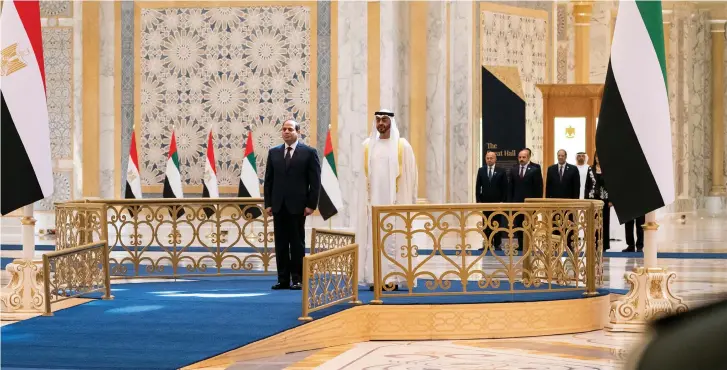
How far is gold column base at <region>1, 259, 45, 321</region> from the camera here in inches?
266

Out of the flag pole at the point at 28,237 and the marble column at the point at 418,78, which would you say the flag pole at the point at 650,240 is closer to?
the flag pole at the point at 28,237

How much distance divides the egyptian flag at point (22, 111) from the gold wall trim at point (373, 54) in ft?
26.0

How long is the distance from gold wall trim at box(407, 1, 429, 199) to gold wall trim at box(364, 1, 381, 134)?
0.71 meters

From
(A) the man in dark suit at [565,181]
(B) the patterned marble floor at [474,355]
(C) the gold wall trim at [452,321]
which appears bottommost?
(B) the patterned marble floor at [474,355]

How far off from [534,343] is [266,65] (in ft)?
31.8

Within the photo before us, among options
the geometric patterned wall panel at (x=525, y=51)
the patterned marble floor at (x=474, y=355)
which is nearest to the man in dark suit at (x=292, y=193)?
the patterned marble floor at (x=474, y=355)

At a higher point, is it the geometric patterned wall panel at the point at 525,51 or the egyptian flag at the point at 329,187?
the geometric patterned wall panel at the point at 525,51

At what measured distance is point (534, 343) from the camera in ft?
21.7

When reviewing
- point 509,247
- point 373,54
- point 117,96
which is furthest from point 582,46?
point 509,247

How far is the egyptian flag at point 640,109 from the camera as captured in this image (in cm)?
658

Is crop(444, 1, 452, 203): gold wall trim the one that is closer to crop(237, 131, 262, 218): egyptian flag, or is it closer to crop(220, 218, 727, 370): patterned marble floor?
crop(237, 131, 262, 218): egyptian flag

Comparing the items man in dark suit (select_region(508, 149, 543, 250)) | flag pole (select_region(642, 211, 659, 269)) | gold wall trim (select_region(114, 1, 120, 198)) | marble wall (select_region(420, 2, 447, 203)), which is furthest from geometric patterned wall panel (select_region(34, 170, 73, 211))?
flag pole (select_region(642, 211, 659, 269))

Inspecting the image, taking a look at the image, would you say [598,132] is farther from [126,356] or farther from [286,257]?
[126,356]

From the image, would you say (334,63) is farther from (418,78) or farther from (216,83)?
(216,83)
